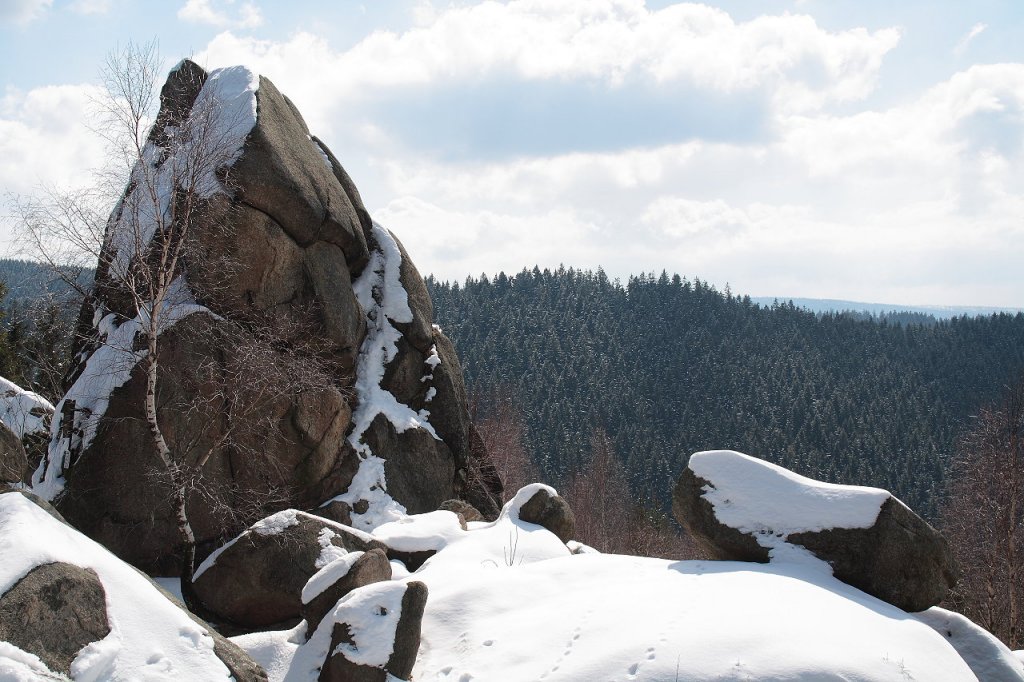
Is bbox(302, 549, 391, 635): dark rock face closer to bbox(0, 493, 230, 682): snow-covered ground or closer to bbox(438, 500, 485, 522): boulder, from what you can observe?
bbox(0, 493, 230, 682): snow-covered ground

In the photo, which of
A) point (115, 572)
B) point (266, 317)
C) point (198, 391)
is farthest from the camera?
point (266, 317)

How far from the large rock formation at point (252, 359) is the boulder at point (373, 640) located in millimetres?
5731

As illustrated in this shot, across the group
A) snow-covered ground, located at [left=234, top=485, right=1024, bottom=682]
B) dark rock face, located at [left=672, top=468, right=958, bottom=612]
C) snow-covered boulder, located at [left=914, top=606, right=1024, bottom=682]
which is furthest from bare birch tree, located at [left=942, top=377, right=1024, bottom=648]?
snow-covered ground, located at [left=234, top=485, right=1024, bottom=682]

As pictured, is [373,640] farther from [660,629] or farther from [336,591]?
[660,629]

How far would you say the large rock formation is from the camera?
51.2 ft

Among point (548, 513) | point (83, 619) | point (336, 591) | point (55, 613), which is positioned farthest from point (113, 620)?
point (548, 513)

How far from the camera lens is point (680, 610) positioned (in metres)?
8.48

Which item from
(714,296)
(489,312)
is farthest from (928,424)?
(489,312)

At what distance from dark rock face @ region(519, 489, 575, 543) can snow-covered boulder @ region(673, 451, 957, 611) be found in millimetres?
4208

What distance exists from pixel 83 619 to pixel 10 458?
698 centimetres

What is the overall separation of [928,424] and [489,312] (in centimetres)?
7590

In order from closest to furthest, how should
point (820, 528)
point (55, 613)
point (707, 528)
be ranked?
1. point (55, 613)
2. point (820, 528)
3. point (707, 528)

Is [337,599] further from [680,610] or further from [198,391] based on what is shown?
[198,391]

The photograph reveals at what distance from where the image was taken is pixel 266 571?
40.8ft
